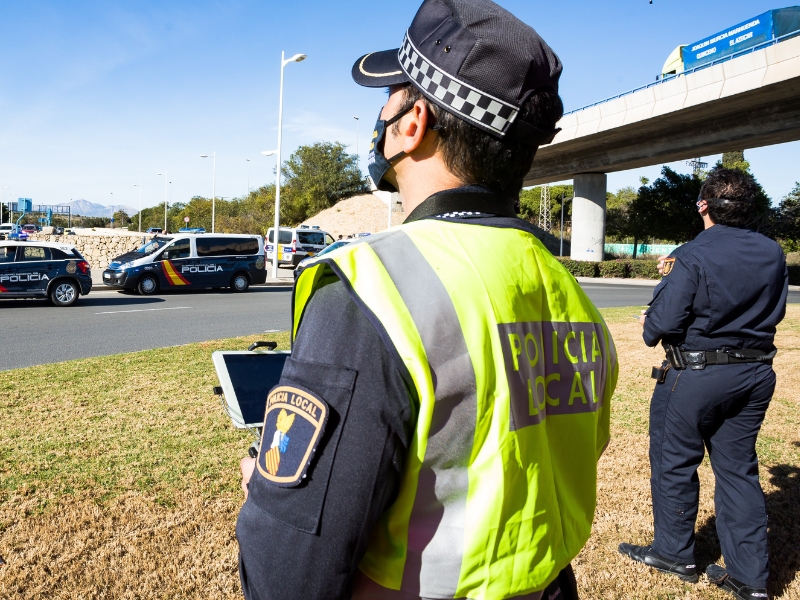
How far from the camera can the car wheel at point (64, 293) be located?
562 inches

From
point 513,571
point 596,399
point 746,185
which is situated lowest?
point 513,571

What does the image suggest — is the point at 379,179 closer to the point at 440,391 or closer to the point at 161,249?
the point at 440,391

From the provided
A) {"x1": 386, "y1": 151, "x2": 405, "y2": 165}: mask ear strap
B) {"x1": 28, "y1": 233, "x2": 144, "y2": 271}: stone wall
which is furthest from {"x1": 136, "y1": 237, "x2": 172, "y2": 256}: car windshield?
{"x1": 386, "y1": 151, "x2": 405, "y2": 165}: mask ear strap

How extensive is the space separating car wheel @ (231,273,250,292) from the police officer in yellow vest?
19186 mm

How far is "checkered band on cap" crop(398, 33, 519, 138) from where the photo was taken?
1.12 m

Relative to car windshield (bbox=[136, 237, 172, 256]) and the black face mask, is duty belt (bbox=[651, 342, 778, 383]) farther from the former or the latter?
car windshield (bbox=[136, 237, 172, 256])

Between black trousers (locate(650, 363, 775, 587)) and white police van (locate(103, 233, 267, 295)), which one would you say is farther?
white police van (locate(103, 233, 267, 295))

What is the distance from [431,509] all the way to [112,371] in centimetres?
726

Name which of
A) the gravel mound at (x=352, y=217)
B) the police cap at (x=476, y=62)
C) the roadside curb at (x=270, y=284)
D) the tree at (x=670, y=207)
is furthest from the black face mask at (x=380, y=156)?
the gravel mound at (x=352, y=217)

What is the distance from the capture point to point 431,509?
3.28 ft

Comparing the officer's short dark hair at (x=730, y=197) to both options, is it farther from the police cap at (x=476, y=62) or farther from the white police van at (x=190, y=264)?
the white police van at (x=190, y=264)

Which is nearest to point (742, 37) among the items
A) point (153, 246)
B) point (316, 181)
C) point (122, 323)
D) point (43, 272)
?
point (153, 246)

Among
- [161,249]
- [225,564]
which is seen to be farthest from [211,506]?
[161,249]

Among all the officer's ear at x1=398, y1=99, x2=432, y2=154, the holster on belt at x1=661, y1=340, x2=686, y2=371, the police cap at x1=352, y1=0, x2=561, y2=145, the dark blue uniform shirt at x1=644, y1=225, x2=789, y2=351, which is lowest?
the holster on belt at x1=661, y1=340, x2=686, y2=371
